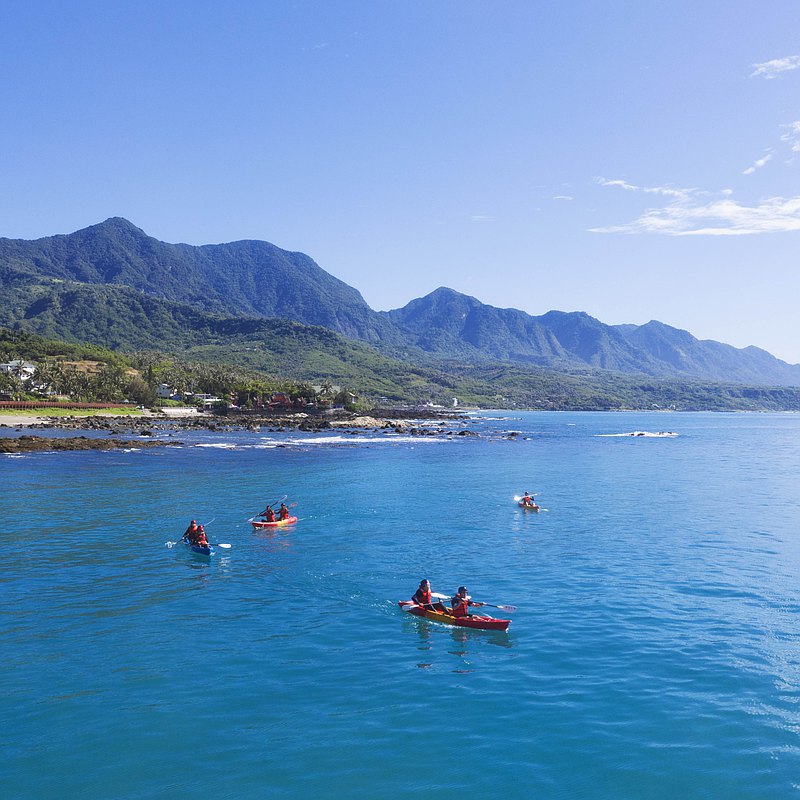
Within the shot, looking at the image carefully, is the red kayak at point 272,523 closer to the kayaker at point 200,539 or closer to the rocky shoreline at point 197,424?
the kayaker at point 200,539

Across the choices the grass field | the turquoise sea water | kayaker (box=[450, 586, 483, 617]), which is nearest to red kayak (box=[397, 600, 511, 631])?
kayaker (box=[450, 586, 483, 617])

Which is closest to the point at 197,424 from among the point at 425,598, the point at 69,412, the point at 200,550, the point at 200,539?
the point at 69,412

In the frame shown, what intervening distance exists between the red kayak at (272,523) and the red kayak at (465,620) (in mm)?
19758

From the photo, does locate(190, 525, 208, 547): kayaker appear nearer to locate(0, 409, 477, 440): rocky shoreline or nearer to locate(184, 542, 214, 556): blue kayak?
locate(184, 542, 214, 556): blue kayak

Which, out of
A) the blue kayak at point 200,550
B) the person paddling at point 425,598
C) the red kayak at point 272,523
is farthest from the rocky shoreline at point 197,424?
the person paddling at point 425,598

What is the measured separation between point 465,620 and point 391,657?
4.08 meters

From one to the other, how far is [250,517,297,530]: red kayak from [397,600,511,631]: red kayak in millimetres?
19758

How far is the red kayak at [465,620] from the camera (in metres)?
25.3

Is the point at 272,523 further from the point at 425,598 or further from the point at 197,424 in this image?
the point at 197,424

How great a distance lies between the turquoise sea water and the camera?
52.6ft

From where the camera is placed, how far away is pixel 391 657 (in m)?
23.0

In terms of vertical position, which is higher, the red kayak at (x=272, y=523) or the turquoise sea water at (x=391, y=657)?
the red kayak at (x=272, y=523)

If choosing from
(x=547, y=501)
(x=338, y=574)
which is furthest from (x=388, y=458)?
(x=338, y=574)

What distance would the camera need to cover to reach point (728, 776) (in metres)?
16.0
